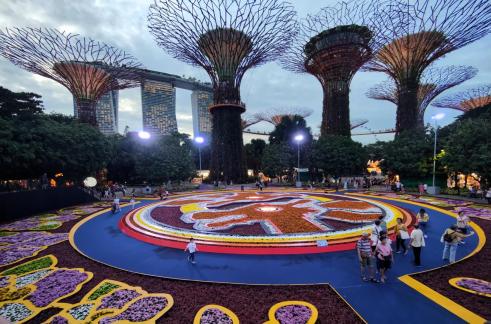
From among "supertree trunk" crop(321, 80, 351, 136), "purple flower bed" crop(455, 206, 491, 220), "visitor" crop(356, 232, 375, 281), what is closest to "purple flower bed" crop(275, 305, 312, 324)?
"visitor" crop(356, 232, 375, 281)

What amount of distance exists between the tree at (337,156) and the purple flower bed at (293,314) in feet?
135

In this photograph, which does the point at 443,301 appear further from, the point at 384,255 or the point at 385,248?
the point at 385,248

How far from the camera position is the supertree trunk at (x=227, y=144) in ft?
162

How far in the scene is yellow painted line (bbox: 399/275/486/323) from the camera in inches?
263

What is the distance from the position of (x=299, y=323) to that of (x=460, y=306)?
4.77 metres

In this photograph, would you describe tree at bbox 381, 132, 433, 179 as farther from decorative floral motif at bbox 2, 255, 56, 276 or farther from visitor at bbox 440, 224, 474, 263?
decorative floral motif at bbox 2, 255, 56, 276

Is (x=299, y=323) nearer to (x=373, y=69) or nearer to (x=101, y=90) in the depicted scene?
(x=101, y=90)

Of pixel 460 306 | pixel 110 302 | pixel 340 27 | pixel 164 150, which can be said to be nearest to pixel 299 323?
pixel 460 306

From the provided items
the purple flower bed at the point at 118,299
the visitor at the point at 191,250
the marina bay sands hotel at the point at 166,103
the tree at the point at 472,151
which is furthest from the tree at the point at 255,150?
the marina bay sands hotel at the point at 166,103

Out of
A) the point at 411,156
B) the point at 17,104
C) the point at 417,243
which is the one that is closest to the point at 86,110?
the point at 17,104

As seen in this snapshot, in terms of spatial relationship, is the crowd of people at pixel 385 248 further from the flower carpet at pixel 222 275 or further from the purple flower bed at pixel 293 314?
the purple flower bed at pixel 293 314

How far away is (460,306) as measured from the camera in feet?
23.6

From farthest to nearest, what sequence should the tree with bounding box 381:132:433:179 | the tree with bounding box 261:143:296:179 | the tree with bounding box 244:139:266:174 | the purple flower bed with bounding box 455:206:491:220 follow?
the tree with bounding box 244:139:266:174 → the tree with bounding box 261:143:296:179 → the tree with bounding box 381:132:433:179 → the purple flower bed with bounding box 455:206:491:220

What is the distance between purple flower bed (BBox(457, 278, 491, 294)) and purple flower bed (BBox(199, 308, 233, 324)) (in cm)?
782
